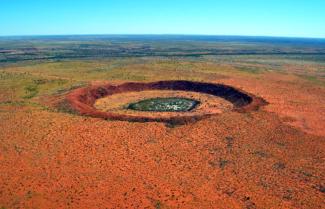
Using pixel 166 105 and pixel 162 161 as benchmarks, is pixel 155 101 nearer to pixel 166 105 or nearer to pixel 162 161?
pixel 166 105

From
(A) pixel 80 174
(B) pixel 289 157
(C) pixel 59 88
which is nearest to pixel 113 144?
(A) pixel 80 174

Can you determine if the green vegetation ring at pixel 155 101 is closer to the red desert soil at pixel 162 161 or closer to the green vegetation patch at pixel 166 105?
the green vegetation patch at pixel 166 105

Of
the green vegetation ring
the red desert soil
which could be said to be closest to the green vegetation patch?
the green vegetation ring

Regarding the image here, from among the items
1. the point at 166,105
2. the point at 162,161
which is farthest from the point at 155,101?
the point at 162,161

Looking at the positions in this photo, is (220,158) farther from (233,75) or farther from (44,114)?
(233,75)

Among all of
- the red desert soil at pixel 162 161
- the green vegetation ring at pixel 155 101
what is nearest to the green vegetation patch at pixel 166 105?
the green vegetation ring at pixel 155 101

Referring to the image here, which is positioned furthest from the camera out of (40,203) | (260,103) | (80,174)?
(260,103)

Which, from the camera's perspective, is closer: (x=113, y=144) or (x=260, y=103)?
(x=113, y=144)
